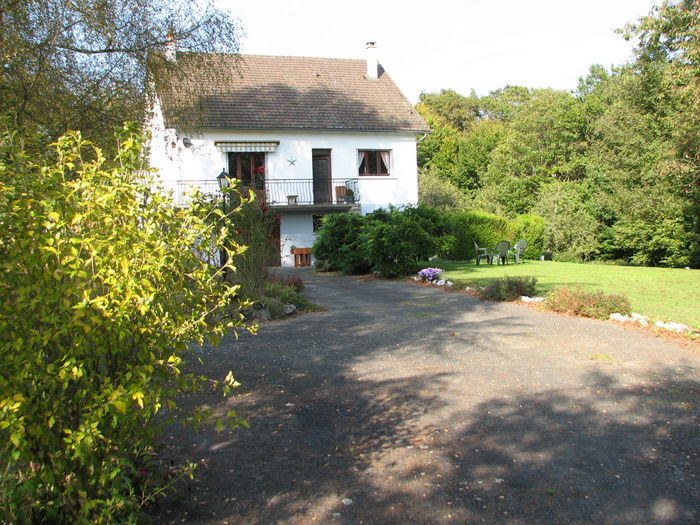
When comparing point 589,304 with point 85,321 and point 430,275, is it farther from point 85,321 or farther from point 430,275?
point 85,321

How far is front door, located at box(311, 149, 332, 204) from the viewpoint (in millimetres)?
27859

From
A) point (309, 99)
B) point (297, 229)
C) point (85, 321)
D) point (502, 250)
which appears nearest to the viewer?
point (85, 321)

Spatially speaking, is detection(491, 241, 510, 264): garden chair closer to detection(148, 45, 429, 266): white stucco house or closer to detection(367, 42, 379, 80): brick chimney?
detection(148, 45, 429, 266): white stucco house

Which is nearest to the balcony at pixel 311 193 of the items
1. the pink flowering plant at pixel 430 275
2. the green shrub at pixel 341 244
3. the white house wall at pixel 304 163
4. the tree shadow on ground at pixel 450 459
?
the white house wall at pixel 304 163

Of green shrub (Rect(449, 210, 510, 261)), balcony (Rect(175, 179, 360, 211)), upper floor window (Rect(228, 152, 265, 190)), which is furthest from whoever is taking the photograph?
green shrub (Rect(449, 210, 510, 261))

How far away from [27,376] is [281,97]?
2709 cm

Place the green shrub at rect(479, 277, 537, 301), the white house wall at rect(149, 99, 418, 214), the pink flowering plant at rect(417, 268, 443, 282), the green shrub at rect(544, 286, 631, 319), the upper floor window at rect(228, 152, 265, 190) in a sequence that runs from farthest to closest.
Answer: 1. the upper floor window at rect(228, 152, 265, 190)
2. the white house wall at rect(149, 99, 418, 214)
3. the pink flowering plant at rect(417, 268, 443, 282)
4. the green shrub at rect(479, 277, 537, 301)
5. the green shrub at rect(544, 286, 631, 319)

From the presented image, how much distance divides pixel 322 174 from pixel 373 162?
2614 mm

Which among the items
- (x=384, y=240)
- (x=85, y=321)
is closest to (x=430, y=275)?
(x=384, y=240)

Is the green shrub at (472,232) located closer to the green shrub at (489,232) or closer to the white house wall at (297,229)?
the green shrub at (489,232)

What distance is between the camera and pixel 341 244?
20234 millimetres

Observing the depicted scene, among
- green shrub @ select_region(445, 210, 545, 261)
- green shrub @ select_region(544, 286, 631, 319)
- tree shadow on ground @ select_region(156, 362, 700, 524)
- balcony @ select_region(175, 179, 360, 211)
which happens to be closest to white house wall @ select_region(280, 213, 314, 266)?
balcony @ select_region(175, 179, 360, 211)

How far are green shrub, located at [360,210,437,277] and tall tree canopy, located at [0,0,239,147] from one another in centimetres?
700

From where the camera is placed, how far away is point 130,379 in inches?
97.3
